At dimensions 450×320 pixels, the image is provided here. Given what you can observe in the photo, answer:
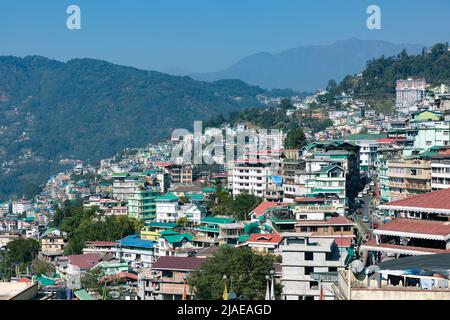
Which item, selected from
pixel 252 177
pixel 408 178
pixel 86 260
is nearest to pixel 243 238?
pixel 408 178

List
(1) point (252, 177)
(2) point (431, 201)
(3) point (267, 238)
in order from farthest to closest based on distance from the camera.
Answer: (1) point (252, 177), (3) point (267, 238), (2) point (431, 201)

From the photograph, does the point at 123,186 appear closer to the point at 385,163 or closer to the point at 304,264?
the point at 385,163

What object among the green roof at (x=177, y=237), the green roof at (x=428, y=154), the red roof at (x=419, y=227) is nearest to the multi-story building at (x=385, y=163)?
the green roof at (x=428, y=154)

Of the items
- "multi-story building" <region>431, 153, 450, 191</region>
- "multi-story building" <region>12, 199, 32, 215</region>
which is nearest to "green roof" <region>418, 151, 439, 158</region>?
"multi-story building" <region>431, 153, 450, 191</region>

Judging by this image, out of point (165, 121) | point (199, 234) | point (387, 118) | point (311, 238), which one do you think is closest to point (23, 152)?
point (165, 121)

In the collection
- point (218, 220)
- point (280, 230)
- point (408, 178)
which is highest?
point (408, 178)

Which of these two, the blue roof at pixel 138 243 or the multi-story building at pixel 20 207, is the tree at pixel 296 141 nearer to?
the blue roof at pixel 138 243
